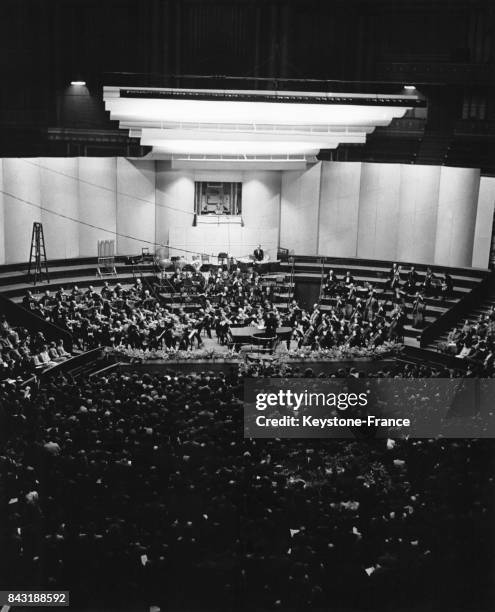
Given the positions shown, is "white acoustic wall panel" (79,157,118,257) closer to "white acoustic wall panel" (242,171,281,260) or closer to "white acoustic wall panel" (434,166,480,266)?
"white acoustic wall panel" (242,171,281,260)

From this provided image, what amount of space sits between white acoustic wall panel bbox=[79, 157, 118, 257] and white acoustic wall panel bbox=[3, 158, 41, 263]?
6.99ft

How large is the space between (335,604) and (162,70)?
2190 centimetres

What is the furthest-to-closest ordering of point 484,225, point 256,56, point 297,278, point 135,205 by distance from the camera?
point 135,205 < point 256,56 < point 297,278 < point 484,225

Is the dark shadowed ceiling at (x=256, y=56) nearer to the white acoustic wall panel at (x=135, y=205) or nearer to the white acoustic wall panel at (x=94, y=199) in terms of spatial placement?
the white acoustic wall panel at (x=94, y=199)

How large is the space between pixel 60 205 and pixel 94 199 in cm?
144

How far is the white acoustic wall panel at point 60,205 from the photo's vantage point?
84.1 ft

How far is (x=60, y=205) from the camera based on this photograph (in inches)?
1027

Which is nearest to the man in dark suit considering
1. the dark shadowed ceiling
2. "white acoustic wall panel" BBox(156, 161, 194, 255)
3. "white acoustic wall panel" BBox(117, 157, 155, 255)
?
Answer: "white acoustic wall panel" BBox(156, 161, 194, 255)

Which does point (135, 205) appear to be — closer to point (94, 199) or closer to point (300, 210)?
point (94, 199)

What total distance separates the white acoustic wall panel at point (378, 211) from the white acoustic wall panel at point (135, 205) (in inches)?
305

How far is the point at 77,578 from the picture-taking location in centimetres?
824

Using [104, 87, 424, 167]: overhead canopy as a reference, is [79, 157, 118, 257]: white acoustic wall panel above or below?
below

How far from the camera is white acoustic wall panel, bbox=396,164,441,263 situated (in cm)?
2691

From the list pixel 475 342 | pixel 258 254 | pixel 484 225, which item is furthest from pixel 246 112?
pixel 484 225
